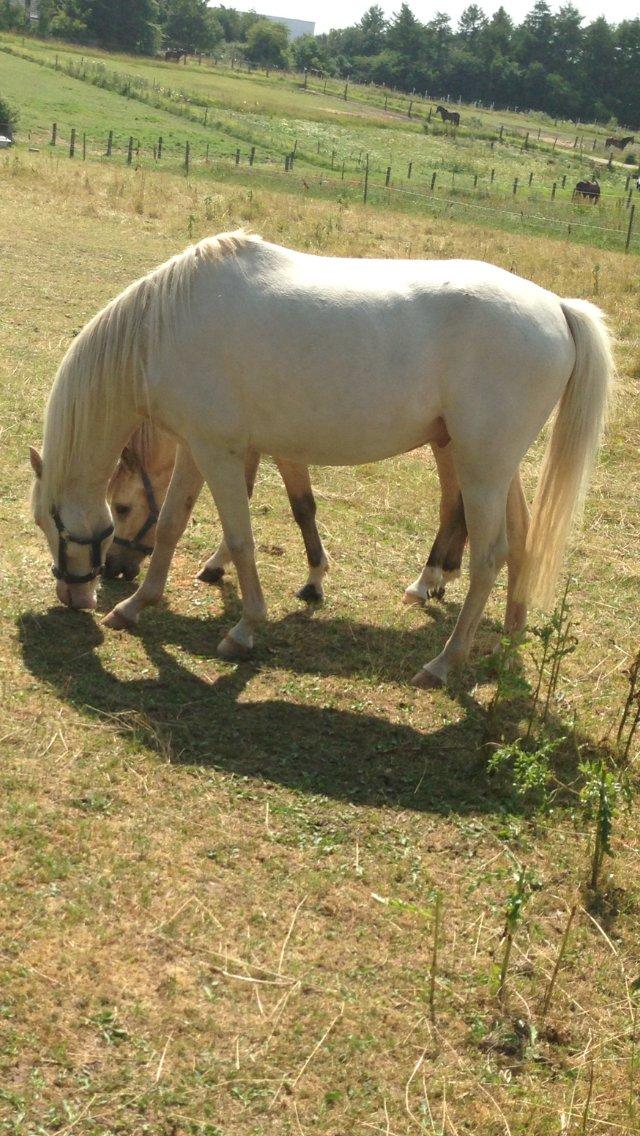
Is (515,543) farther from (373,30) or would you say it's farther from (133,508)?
(373,30)

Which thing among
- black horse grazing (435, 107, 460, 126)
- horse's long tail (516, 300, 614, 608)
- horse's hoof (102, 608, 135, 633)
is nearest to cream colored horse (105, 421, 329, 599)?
horse's hoof (102, 608, 135, 633)

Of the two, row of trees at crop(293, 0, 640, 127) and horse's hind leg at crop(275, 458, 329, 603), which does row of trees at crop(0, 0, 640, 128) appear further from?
horse's hind leg at crop(275, 458, 329, 603)

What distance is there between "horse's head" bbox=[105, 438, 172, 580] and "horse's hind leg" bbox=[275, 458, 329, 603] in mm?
719

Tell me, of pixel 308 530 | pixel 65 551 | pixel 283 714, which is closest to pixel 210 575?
pixel 308 530

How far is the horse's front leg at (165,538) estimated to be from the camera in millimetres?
5164

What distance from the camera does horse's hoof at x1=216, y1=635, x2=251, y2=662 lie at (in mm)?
5043

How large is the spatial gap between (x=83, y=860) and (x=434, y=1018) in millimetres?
1276

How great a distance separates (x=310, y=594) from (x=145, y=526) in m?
1.01

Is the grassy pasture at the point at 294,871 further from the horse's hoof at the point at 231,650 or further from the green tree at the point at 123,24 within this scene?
the green tree at the point at 123,24

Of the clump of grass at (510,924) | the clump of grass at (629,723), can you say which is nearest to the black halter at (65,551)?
the clump of grass at (629,723)

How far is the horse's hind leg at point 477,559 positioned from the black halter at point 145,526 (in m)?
1.69

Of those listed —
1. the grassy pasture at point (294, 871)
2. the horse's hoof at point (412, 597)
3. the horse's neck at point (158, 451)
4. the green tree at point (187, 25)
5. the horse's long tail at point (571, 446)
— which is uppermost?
the green tree at point (187, 25)

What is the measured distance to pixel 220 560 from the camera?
581 cm

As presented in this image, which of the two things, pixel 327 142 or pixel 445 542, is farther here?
pixel 327 142
